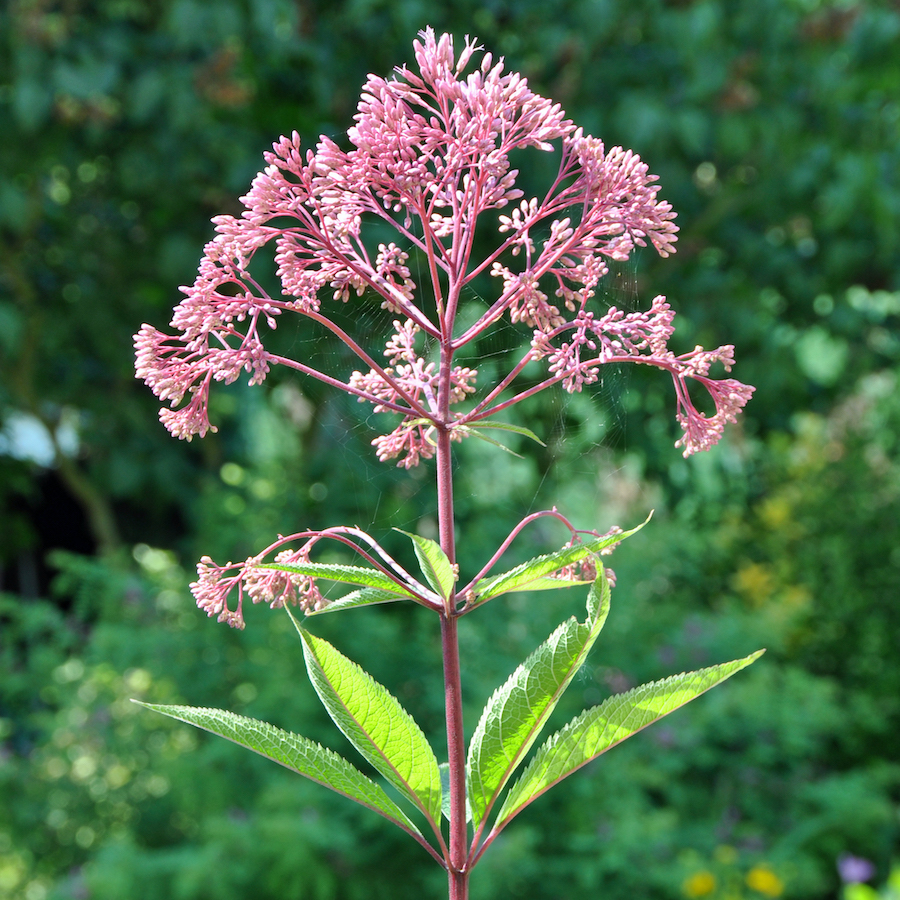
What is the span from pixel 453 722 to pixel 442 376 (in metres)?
0.15

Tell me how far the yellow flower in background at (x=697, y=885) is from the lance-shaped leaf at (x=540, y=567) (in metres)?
2.43

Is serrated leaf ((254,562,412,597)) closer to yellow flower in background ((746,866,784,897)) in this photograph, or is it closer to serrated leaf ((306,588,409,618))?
serrated leaf ((306,588,409,618))

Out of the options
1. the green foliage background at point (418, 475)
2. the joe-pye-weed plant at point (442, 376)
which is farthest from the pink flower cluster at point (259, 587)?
the green foliage background at point (418, 475)

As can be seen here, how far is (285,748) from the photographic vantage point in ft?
Answer: 1.39

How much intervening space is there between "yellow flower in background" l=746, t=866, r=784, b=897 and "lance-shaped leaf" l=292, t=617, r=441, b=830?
2.50 metres

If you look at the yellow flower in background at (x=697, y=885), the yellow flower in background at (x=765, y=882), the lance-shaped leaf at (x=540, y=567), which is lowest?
the yellow flower in background at (x=765, y=882)

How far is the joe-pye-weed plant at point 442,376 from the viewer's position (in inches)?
17.0

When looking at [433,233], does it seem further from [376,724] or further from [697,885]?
[697,885]

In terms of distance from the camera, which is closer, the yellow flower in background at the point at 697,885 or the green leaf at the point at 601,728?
the green leaf at the point at 601,728

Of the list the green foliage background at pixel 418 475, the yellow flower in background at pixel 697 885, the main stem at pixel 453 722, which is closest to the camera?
the main stem at pixel 453 722

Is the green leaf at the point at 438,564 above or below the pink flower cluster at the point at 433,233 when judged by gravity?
below

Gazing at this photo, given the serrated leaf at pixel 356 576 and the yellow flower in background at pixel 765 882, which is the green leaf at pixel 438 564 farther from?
the yellow flower in background at pixel 765 882

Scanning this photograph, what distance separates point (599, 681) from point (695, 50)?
186cm

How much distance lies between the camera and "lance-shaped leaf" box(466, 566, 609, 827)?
0.44 m
